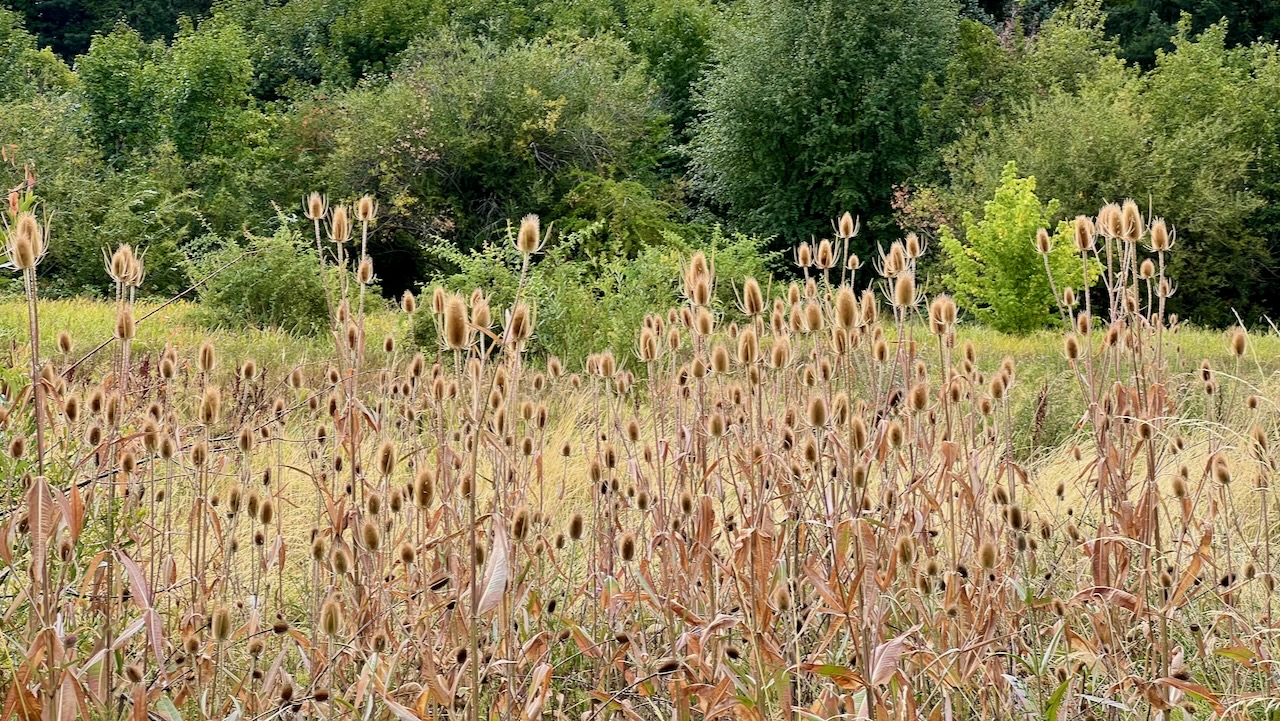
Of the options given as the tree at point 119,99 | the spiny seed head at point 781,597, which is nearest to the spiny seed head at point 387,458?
the spiny seed head at point 781,597

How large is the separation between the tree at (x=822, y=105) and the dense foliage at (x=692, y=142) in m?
0.04

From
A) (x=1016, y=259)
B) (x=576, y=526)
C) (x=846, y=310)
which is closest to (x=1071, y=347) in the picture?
(x=846, y=310)

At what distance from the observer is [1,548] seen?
1.30 meters

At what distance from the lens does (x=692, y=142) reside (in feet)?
65.4

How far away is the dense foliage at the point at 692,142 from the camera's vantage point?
599 inches

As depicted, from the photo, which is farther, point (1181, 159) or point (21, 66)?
point (21, 66)

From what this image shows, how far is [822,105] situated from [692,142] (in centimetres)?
257

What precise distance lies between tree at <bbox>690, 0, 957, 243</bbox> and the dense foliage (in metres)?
0.04

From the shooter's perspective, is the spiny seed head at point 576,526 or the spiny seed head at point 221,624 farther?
the spiny seed head at point 576,526

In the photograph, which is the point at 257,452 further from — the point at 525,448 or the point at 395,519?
the point at 525,448

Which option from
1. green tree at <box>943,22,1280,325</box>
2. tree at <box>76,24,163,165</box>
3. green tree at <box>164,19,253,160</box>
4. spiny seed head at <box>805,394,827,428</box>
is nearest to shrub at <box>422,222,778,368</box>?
spiny seed head at <box>805,394,827,428</box>

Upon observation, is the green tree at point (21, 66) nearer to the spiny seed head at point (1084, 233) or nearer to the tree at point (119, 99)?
the tree at point (119, 99)

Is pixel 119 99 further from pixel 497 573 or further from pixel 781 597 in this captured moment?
pixel 497 573

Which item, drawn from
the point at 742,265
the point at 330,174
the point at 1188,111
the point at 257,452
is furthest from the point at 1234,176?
the point at 257,452
